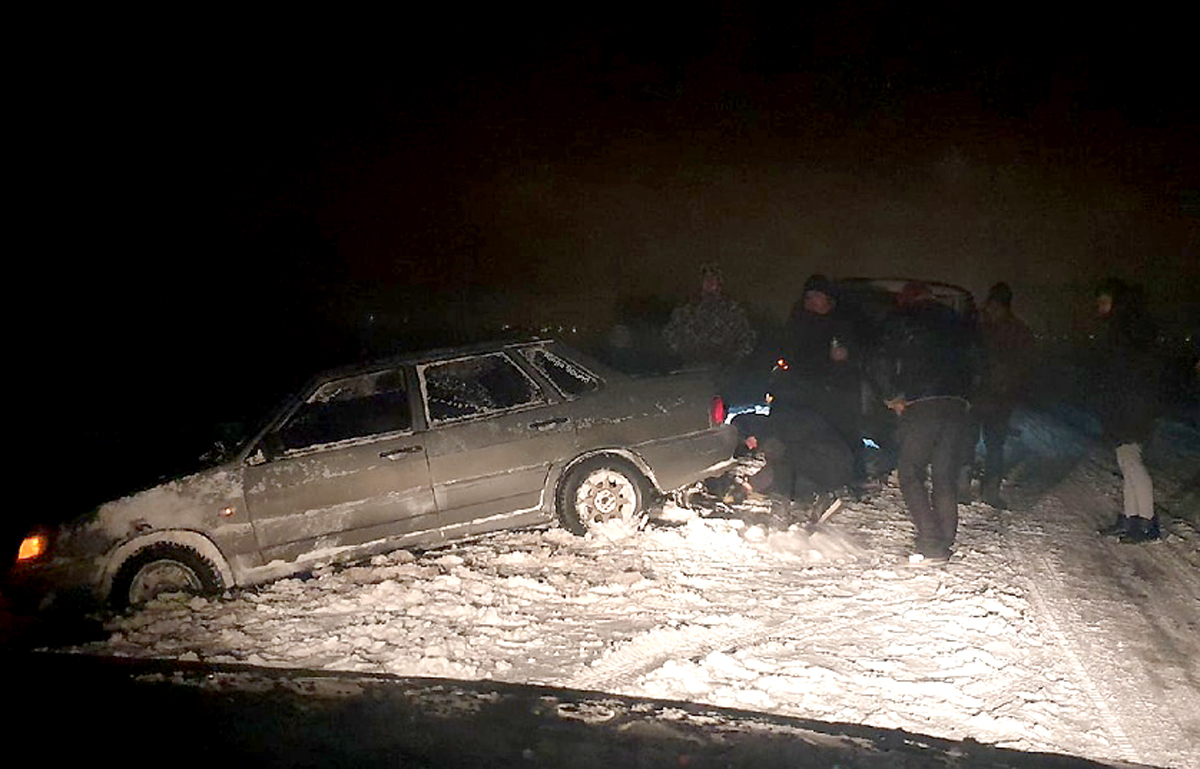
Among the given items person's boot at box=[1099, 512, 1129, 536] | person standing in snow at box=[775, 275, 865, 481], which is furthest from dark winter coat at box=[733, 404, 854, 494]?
person's boot at box=[1099, 512, 1129, 536]

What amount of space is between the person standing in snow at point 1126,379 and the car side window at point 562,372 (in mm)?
3600

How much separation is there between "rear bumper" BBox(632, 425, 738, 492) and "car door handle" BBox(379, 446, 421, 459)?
157 centimetres

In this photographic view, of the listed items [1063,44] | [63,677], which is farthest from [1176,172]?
[63,677]

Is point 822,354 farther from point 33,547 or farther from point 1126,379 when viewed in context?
point 33,547

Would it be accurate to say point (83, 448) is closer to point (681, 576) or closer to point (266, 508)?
point (266, 508)

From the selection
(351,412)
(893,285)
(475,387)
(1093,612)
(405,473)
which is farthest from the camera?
(893,285)

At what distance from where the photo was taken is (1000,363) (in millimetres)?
8047

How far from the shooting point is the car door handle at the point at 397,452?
6.73m

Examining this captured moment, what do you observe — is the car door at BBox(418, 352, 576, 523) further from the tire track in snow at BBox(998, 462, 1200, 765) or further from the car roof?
the car roof

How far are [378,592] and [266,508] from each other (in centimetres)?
99

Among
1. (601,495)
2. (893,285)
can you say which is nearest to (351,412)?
(601,495)

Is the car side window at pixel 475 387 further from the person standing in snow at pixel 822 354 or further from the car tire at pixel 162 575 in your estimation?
the person standing in snow at pixel 822 354

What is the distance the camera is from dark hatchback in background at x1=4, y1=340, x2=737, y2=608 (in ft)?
20.7

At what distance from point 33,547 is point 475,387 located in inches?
116
